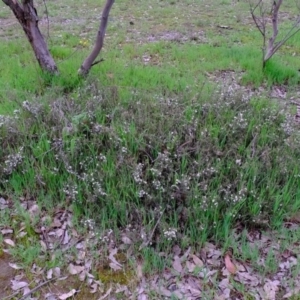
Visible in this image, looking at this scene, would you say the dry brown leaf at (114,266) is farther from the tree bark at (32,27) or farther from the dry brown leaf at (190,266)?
the tree bark at (32,27)

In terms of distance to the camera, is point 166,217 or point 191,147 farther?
point 191,147

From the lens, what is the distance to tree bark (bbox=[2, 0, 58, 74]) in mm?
4930

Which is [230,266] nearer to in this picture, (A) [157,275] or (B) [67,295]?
(A) [157,275]

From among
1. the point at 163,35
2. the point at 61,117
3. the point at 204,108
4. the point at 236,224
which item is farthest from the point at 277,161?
the point at 163,35

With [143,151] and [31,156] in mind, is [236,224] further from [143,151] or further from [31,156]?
[31,156]

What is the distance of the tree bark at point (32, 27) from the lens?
493cm

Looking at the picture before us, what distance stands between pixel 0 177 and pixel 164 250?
5.85ft

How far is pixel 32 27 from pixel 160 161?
3.10 meters

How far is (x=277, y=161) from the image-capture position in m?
3.42

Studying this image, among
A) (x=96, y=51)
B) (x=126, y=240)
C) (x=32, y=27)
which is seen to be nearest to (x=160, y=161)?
(x=126, y=240)

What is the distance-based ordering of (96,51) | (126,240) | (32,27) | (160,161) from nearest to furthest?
(126,240)
(160,161)
(32,27)
(96,51)

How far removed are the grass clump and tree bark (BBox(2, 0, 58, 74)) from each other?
1.18 meters

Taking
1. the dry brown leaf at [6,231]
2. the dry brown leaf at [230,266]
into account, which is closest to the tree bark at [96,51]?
the dry brown leaf at [6,231]

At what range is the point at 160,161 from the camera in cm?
334
